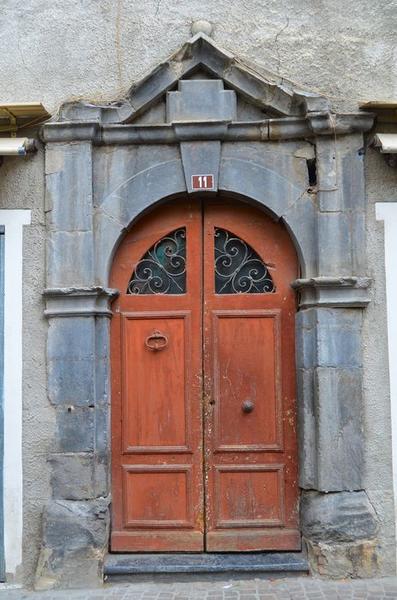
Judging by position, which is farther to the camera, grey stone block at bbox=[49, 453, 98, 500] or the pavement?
grey stone block at bbox=[49, 453, 98, 500]

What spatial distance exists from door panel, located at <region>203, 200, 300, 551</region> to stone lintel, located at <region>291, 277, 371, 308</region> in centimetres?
30

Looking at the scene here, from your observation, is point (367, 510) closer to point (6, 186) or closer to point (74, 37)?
point (6, 186)

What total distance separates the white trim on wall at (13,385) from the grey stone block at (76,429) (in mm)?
317

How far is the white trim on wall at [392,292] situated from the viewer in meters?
5.31

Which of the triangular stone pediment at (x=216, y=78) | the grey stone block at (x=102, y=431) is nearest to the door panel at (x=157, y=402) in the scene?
the grey stone block at (x=102, y=431)

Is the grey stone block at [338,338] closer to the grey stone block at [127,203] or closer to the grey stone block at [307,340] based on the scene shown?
the grey stone block at [307,340]

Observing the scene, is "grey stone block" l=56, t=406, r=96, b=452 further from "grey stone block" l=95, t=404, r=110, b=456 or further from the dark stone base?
the dark stone base

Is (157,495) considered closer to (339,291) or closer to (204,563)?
(204,563)

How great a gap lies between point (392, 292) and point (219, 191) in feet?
4.97

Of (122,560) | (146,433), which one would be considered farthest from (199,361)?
(122,560)

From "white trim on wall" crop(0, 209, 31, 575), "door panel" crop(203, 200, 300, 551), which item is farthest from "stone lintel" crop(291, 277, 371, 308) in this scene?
"white trim on wall" crop(0, 209, 31, 575)

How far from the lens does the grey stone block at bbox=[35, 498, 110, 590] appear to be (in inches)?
202

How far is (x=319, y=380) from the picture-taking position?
5266 millimetres

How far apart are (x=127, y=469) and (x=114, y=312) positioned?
121cm
